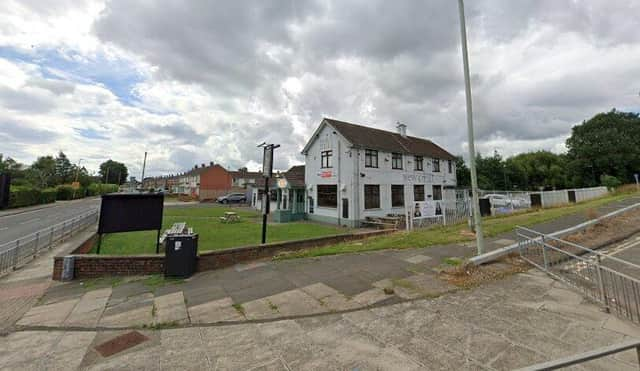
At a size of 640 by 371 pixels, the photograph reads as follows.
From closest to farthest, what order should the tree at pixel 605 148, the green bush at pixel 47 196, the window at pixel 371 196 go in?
the window at pixel 371 196 < the green bush at pixel 47 196 < the tree at pixel 605 148

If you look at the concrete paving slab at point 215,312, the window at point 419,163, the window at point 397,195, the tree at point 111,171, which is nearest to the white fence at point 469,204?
the window at point 419,163

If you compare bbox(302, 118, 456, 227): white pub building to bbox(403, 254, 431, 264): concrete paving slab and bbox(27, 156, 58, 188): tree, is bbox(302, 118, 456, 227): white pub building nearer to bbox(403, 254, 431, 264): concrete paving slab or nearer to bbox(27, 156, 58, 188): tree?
bbox(403, 254, 431, 264): concrete paving slab

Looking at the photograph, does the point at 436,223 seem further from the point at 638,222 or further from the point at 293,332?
the point at 293,332

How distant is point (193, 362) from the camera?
10.5ft

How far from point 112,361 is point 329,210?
16.4m

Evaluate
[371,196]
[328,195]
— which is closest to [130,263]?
[328,195]

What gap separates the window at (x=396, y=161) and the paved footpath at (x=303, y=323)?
47.3ft

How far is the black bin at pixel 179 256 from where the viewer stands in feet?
21.6

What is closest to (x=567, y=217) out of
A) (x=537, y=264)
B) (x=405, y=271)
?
(x=537, y=264)

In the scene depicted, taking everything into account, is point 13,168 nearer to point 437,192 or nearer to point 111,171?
point 111,171

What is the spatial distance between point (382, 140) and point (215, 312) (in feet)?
61.3

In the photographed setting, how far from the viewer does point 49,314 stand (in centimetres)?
474

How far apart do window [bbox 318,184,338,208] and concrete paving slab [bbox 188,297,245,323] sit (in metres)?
14.2

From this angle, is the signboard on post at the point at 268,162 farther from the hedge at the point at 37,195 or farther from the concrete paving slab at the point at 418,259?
the hedge at the point at 37,195
